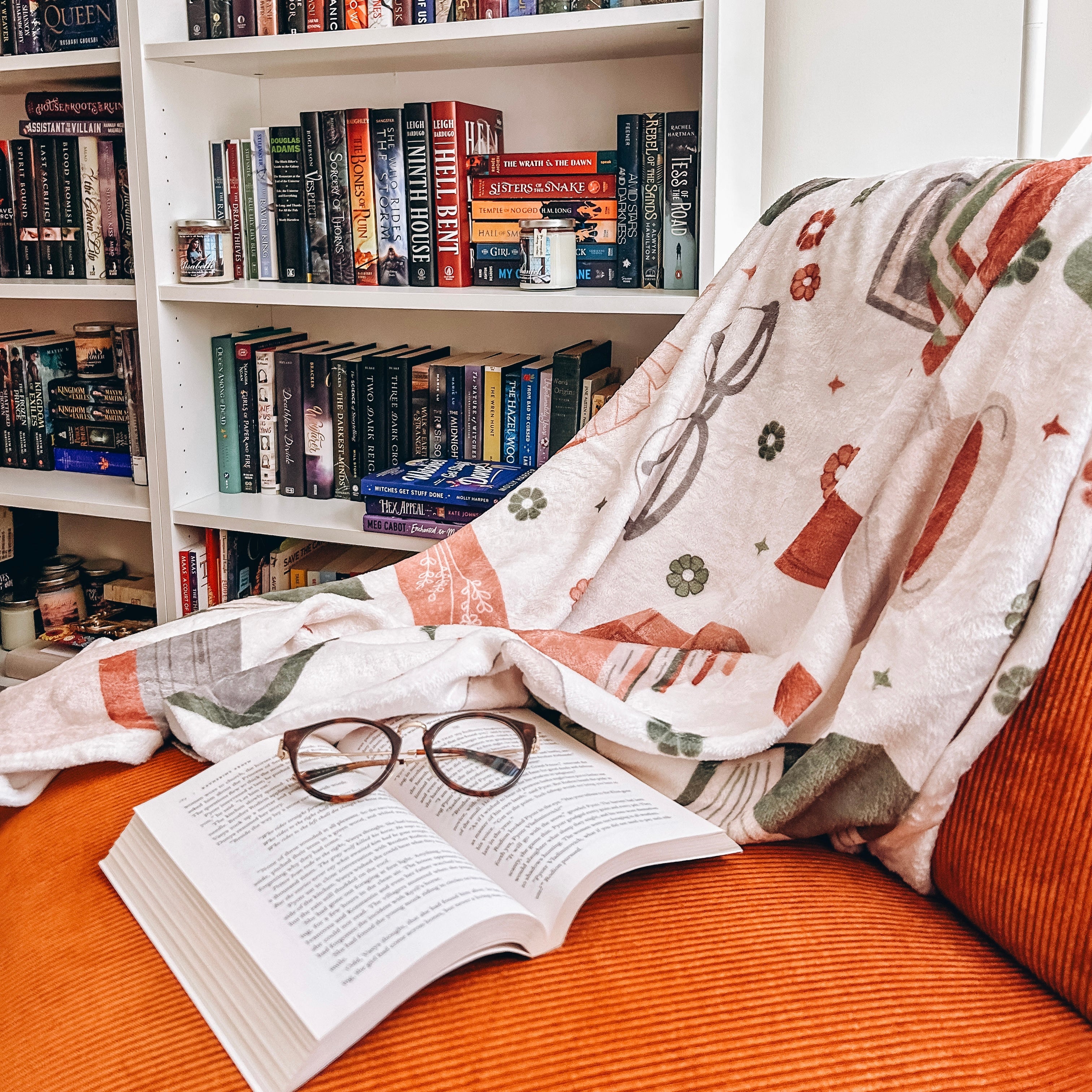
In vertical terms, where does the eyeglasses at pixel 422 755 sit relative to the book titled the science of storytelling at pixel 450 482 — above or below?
below

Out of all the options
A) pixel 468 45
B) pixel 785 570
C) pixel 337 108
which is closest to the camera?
pixel 785 570

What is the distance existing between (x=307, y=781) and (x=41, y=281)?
125 cm

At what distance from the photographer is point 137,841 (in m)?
0.64

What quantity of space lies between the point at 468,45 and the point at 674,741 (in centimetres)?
95

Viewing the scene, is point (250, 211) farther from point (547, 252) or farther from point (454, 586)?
point (454, 586)

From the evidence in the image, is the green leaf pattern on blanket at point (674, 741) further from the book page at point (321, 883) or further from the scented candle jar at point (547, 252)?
the scented candle jar at point (547, 252)

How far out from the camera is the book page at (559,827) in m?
0.57

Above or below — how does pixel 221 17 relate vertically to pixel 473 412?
above

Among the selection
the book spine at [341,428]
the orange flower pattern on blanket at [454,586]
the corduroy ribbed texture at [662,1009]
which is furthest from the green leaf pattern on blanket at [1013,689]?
the book spine at [341,428]

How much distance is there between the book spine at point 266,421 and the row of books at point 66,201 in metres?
0.24

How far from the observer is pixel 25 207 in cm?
164

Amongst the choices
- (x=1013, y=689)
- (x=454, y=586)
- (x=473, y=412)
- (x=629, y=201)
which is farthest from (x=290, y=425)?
(x=1013, y=689)

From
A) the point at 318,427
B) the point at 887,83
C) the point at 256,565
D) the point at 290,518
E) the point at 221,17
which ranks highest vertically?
the point at 221,17

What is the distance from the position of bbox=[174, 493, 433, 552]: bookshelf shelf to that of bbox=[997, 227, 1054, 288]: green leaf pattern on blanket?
830mm
